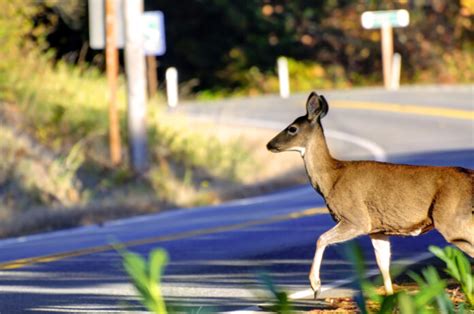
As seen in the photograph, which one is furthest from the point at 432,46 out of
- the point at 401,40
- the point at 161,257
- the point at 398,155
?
the point at 161,257

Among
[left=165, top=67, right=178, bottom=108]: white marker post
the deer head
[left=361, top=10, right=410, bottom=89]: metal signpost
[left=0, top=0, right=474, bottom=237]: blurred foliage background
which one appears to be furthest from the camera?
[left=361, top=10, right=410, bottom=89]: metal signpost

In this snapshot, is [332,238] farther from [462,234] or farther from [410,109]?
[410,109]

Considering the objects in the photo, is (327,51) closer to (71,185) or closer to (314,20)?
(314,20)

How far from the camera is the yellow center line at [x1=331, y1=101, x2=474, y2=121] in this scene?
3656cm

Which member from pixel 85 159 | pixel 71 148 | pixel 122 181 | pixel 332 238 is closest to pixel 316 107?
pixel 332 238

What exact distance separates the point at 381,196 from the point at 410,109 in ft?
94.9

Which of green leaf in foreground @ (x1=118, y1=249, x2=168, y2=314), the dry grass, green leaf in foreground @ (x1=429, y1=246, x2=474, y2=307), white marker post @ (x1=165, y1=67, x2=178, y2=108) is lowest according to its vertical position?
green leaf in foreground @ (x1=118, y1=249, x2=168, y2=314)

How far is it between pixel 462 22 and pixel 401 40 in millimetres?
2149

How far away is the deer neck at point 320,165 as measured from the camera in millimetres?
10266

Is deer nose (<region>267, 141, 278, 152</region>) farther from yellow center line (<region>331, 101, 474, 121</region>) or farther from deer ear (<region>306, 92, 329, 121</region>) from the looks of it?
yellow center line (<region>331, 101, 474, 121</region>)

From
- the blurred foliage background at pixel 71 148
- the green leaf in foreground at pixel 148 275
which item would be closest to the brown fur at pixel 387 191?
the green leaf in foreground at pixel 148 275

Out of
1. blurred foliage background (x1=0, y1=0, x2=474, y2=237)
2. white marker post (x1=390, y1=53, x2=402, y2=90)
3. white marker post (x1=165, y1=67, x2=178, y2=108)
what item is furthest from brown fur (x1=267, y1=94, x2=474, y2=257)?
white marker post (x1=390, y1=53, x2=402, y2=90)

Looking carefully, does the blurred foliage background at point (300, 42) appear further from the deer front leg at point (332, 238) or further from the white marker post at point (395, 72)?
the deer front leg at point (332, 238)

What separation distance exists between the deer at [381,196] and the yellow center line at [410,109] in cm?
2529
